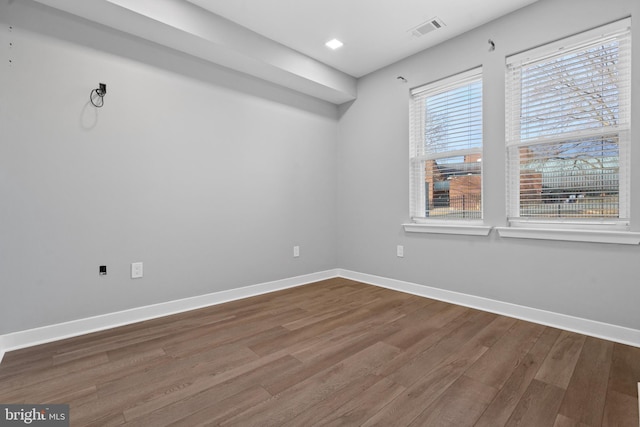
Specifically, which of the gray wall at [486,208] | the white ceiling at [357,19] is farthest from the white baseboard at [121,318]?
the white ceiling at [357,19]

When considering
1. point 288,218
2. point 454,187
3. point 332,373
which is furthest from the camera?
point 288,218

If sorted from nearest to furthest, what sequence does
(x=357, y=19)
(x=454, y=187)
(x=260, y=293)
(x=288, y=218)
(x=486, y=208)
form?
(x=357, y=19)
(x=486, y=208)
(x=454, y=187)
(x=260, y=293)
(x=288, y=218)

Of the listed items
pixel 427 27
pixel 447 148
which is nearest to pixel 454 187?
pixel 447 148

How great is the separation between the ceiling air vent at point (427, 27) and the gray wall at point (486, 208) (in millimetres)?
312

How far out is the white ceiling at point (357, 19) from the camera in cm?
254

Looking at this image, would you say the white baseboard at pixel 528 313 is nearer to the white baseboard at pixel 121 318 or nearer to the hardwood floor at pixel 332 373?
the hardwood floor at pixel 332 373

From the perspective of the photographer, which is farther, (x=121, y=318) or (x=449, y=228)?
(x=449, y=228)

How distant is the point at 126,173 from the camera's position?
253cm

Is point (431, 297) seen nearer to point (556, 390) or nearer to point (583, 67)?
point (556, 390)

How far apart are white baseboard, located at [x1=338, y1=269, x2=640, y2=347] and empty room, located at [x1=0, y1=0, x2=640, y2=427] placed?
0.02 m

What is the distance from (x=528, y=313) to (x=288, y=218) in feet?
8.30

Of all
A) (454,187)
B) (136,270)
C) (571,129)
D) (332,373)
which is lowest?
(332,373)

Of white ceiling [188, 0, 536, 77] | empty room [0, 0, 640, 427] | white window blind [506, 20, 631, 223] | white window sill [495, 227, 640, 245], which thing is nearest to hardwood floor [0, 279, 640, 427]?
empty room [0, 0, 640, 427]

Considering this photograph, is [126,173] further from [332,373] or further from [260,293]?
[332,373]
